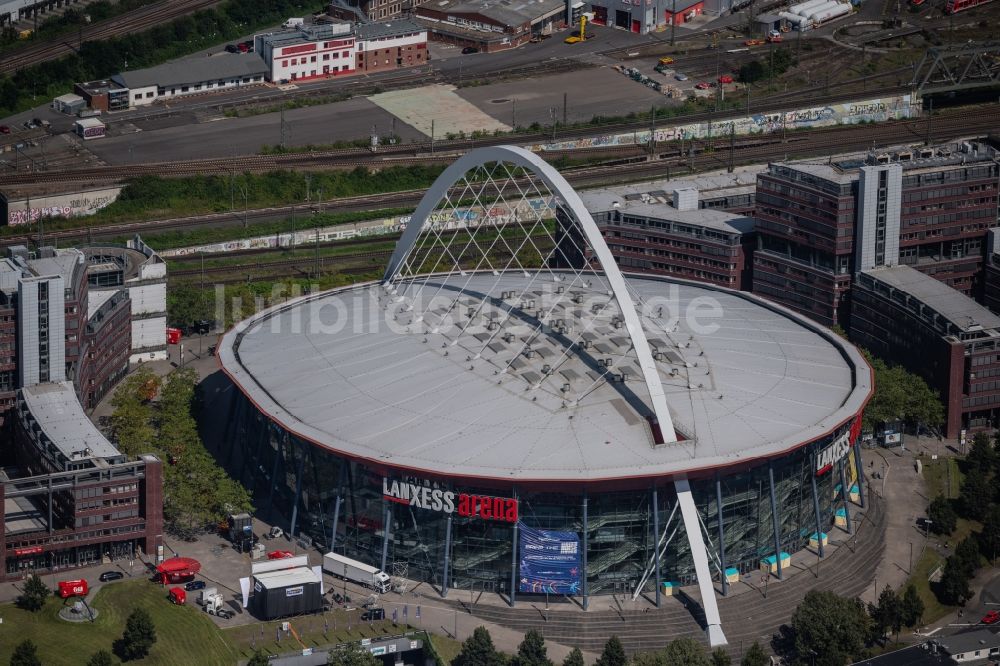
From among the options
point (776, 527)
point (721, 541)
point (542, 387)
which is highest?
point (542, 387)

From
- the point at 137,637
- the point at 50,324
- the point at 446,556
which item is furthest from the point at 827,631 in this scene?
the point at 50,324

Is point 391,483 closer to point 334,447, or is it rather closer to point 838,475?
point 334,447

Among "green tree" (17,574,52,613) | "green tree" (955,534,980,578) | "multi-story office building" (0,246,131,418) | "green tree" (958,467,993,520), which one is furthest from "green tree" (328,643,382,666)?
"green tree" (958,467,993,520)

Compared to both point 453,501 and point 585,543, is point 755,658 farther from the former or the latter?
point 453,501

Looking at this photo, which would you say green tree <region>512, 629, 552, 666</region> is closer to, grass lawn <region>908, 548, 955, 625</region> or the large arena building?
the large arena building

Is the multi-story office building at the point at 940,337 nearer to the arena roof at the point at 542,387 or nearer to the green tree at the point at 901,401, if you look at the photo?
the green tree at the point at 901,401

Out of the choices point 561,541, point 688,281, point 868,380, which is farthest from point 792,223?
point 561,541

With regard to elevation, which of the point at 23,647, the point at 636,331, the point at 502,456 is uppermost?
the point at 636,331
